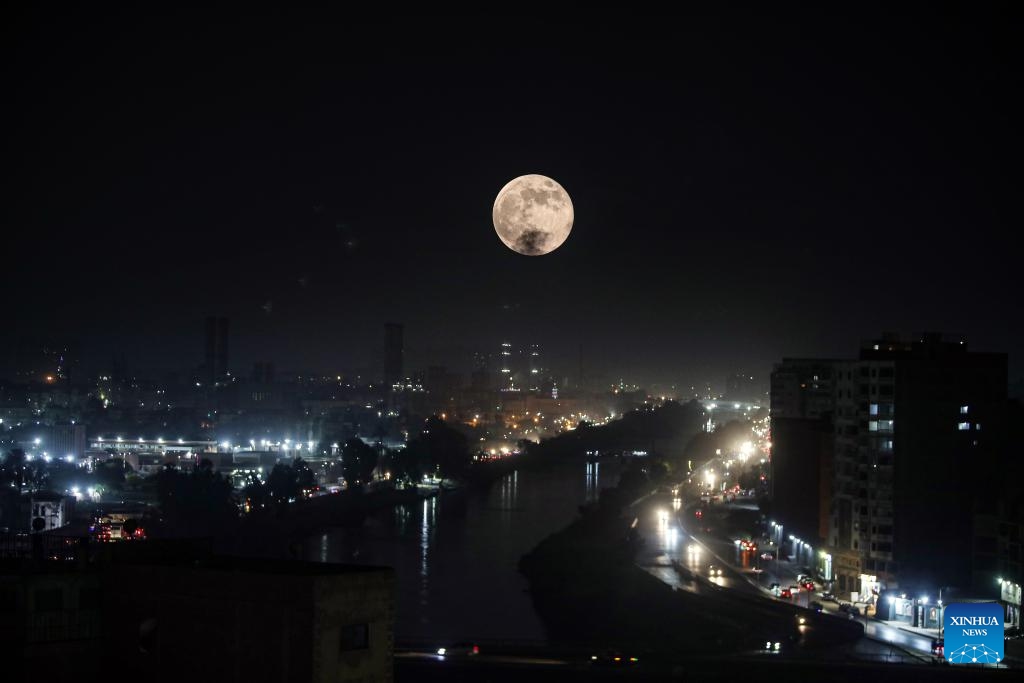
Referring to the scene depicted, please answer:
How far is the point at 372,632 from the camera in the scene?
2.75m

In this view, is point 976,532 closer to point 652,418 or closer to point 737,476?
point 737,476

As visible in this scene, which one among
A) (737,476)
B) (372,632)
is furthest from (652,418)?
(372,632)

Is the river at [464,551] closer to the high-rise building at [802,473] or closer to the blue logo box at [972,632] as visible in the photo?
the high-rise building at [802,473]

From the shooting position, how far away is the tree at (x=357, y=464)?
19.5 m

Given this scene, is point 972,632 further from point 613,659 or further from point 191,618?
point 191,618

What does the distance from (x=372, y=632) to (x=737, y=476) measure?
16.8 m

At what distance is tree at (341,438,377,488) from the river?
130 centimetres

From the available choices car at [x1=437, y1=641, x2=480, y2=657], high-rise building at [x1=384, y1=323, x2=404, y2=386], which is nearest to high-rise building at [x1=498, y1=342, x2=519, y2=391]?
high-rise building at [x1=384, y1=323, x2=404, y2=386]

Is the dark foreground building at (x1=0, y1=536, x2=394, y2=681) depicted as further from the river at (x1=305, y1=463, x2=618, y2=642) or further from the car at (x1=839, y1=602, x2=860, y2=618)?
the car at (x1=839, y1=602, x2=860, y2=618)

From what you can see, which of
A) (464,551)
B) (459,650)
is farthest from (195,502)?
(459,650)

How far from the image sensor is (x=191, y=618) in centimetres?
282

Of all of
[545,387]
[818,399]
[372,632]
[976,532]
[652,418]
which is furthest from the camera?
[545,387]

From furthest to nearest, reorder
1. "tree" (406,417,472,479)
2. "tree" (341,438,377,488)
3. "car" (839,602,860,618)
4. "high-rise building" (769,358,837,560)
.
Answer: "tree" (406,417,472,479), "tree" (341,438,377,488), "high-rise building" (769,358,837,560), "car" (839,602,860,618)

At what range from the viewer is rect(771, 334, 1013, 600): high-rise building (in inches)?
317
